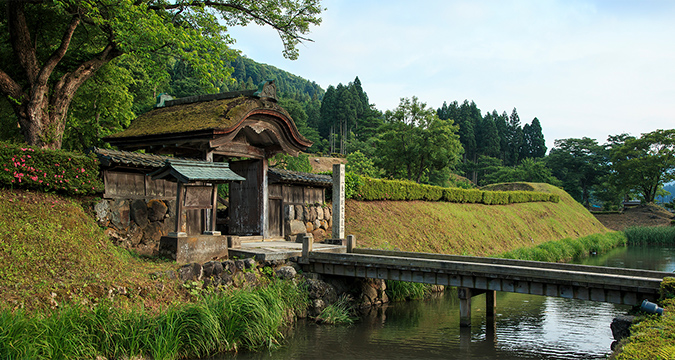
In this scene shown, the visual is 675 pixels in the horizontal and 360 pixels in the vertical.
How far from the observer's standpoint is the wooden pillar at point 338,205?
52.6ft

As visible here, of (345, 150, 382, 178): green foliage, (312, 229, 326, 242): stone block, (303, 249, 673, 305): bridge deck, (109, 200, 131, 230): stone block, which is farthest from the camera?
(345, 150, 382, 178): green foliage

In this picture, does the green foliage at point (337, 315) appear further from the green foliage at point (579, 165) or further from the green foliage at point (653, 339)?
the green foliage at point (579, 165)

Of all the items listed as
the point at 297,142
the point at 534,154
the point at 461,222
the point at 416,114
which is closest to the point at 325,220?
the point at 297,142

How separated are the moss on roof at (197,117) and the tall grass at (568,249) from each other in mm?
12965

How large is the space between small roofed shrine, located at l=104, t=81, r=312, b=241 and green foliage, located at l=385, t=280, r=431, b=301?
4.70 m

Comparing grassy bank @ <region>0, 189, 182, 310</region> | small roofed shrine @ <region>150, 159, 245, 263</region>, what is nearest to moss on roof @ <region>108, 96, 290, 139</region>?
small roofed shrine @ <region>150, 159, 245, 263</region>

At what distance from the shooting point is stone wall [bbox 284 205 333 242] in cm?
1739

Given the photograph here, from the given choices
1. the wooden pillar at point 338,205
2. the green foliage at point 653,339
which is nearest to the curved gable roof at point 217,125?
the wooden pillar at point 338,205

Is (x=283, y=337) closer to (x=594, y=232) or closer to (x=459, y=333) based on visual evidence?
(x=459, y=333)

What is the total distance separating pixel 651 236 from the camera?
38.6 metres

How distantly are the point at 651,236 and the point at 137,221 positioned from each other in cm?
4091

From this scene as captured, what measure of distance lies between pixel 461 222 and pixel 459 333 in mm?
15017

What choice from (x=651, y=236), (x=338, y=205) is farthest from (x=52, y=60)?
(x=651, y=236)

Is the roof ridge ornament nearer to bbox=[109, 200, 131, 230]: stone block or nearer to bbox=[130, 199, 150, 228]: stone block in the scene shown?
bbox=[130, 199, 150, 228]: stone block
